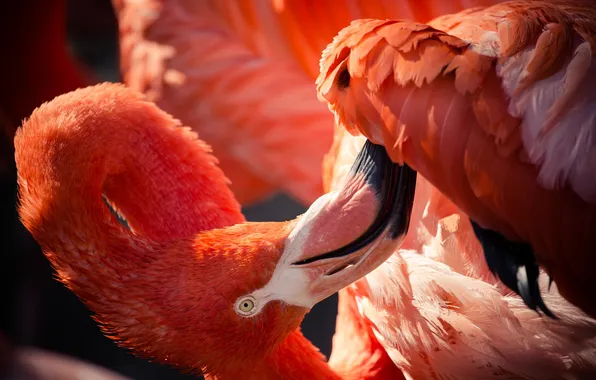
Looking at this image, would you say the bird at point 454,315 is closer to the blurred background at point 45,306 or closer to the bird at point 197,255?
the bird at point 197,255

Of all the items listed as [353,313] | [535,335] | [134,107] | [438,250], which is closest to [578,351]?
[535,335]

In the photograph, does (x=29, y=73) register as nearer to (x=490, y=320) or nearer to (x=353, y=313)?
(x=353, y=313)

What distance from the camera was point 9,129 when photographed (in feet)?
4.90

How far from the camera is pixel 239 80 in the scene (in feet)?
4.45

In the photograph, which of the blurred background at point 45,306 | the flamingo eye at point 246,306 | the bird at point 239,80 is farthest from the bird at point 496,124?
the blurred background at point 45,306

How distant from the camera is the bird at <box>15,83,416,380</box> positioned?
73cm

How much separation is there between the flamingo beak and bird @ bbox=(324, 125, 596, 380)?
5 cm

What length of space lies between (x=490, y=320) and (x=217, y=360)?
0.32 metres

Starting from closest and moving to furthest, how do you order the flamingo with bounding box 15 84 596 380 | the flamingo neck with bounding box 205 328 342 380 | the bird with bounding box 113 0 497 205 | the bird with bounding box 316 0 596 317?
the bird with bounding box 316 0 596 317
the flamingo with bounding box 15 84 596 380
the flamingo neck with bounding box 205 328 342 380
the bird with bounding box 113 0 497 205

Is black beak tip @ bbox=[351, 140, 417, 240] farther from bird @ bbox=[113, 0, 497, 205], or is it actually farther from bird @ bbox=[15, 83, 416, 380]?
bird @ bbox=[113, 0, 497, 205]

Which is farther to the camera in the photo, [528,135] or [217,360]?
[217,360]

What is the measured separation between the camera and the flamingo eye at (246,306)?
0.75 m

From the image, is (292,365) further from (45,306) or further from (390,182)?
(45,306)

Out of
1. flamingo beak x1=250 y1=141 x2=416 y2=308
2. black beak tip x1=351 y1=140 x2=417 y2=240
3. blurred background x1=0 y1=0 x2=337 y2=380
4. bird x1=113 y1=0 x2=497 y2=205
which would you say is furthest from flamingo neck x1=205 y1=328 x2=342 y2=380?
blurred background x1=0 y1=0 x2=337 y2=380
